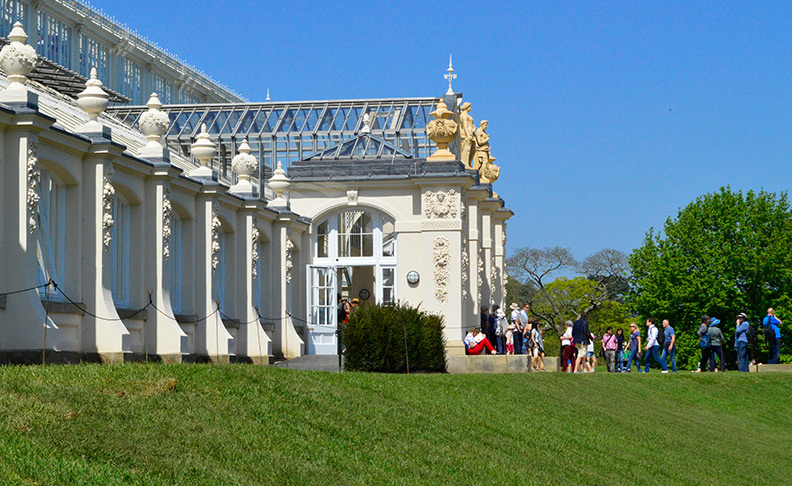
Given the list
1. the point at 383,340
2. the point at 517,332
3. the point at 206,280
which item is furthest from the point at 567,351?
the point at 206,280

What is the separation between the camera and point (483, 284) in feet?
129

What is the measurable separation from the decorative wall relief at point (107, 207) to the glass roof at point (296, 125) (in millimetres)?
23901

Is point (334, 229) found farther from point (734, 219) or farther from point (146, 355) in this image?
point (734, 219)

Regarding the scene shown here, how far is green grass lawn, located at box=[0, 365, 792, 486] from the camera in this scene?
944cm

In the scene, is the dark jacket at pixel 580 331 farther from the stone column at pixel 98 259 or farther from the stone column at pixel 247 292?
the stone column at pixel 98 259

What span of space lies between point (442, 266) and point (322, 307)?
3925 mm

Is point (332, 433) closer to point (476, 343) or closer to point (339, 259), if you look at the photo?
point (476, 343)

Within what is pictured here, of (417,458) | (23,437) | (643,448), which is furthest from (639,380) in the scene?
(23,437)

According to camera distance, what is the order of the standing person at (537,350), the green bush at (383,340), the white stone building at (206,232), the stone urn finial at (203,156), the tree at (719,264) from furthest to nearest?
the tree at (719,264) → the standing person at (537,350) → the stone urn finial at (203,156) → the green bush at (383,340) → the white stone building at (206,232)

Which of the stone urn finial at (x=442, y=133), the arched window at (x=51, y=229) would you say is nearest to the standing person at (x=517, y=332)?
the stone urn finial at (x=442, y=133)

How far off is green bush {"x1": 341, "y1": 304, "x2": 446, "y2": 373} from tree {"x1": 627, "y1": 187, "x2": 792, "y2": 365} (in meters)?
32.9

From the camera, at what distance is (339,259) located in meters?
34.8

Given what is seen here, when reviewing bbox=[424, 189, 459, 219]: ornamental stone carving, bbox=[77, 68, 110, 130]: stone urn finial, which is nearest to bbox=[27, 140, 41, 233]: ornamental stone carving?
bbox=[77, 68, 110, 130]: stone urn finial

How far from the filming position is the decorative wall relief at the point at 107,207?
20.2 metres
